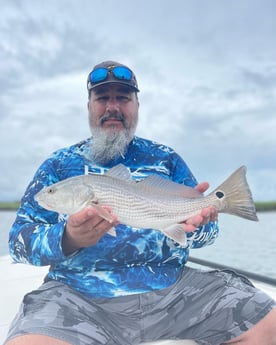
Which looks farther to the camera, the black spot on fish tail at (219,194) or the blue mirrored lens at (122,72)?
the blue mirrored lens at (122,72)

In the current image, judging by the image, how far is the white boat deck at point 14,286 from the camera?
402cm

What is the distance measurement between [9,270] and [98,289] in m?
3.24

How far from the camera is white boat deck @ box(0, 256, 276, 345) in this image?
4.02m

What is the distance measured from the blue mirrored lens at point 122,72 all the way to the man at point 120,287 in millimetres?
655

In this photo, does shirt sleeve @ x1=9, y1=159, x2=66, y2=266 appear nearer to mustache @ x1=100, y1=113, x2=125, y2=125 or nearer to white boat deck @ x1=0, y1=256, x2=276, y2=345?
mustache @ x1=100, y1=113, x2=125, y2=125

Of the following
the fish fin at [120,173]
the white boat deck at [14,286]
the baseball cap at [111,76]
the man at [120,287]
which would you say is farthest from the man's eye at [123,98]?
the white boat deck at [14,286]

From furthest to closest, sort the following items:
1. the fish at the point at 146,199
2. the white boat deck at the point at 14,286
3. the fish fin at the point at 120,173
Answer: the white boat deck at the point at 14,286
the fish fin at the point at 120,173
the fish at the point at 146,199

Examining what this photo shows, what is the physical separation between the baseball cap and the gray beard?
450mm

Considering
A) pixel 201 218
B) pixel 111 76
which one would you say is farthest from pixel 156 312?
pixel 111 76

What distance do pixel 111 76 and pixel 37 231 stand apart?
4.92 ft

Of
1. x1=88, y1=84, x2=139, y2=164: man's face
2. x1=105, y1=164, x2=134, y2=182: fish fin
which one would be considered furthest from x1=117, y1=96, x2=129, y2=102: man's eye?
x1=105, y1=164, x2=134, y2=182: fish fin

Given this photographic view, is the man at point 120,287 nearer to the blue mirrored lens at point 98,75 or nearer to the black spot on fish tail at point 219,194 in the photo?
the black spot on fish tail at point 219,194

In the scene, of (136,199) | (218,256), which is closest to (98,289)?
(136,199)

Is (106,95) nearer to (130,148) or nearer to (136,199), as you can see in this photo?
(130,148)
